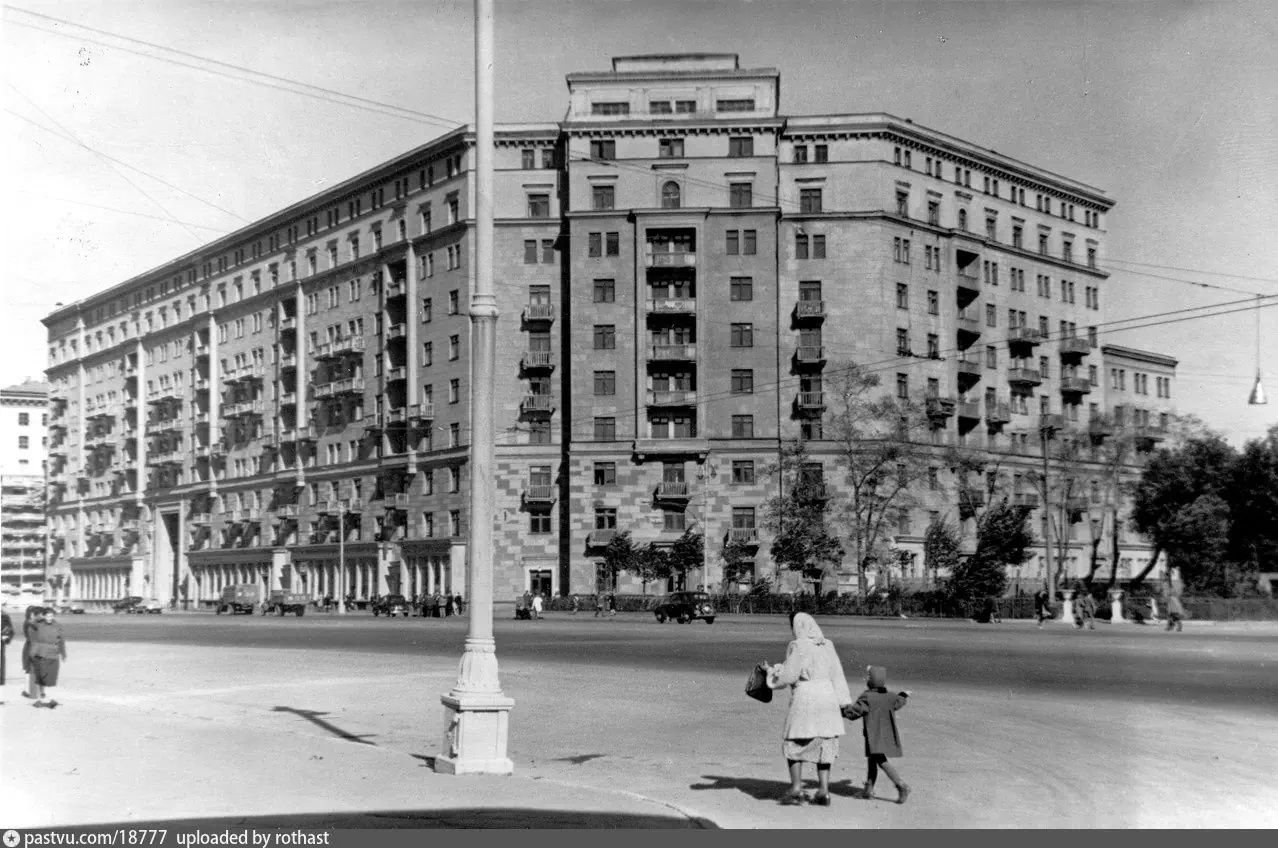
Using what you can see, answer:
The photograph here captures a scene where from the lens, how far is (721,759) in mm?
12164

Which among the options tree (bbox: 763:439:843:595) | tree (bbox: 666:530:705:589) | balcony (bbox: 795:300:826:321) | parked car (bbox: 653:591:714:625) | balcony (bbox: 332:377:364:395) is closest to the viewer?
parked car (bbox: 653:591:714:625)

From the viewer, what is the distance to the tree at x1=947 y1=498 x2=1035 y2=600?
49.3m

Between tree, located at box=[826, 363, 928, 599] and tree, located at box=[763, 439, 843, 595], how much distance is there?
1.57m

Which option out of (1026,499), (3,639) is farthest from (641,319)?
(3,639)

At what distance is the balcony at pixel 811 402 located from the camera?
67375mm

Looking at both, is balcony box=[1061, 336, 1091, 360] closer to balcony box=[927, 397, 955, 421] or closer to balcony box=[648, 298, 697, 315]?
balcony box=[927, 397, 955, 421]

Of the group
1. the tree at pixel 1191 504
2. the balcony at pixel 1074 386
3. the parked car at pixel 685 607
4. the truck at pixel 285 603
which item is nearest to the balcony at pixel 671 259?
the parked car at pixel 685 607

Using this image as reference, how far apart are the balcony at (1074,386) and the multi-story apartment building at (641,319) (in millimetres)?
148

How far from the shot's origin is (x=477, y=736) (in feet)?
33.9

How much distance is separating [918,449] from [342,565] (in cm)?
3520

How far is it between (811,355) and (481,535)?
58.1 meters

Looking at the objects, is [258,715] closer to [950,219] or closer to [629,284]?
[629,284]

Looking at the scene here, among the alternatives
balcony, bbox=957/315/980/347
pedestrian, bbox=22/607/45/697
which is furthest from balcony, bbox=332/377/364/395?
pedestrian, bbox=22/607/45/697

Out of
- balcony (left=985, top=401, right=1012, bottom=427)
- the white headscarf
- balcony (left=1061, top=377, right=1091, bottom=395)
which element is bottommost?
the white headscarf
